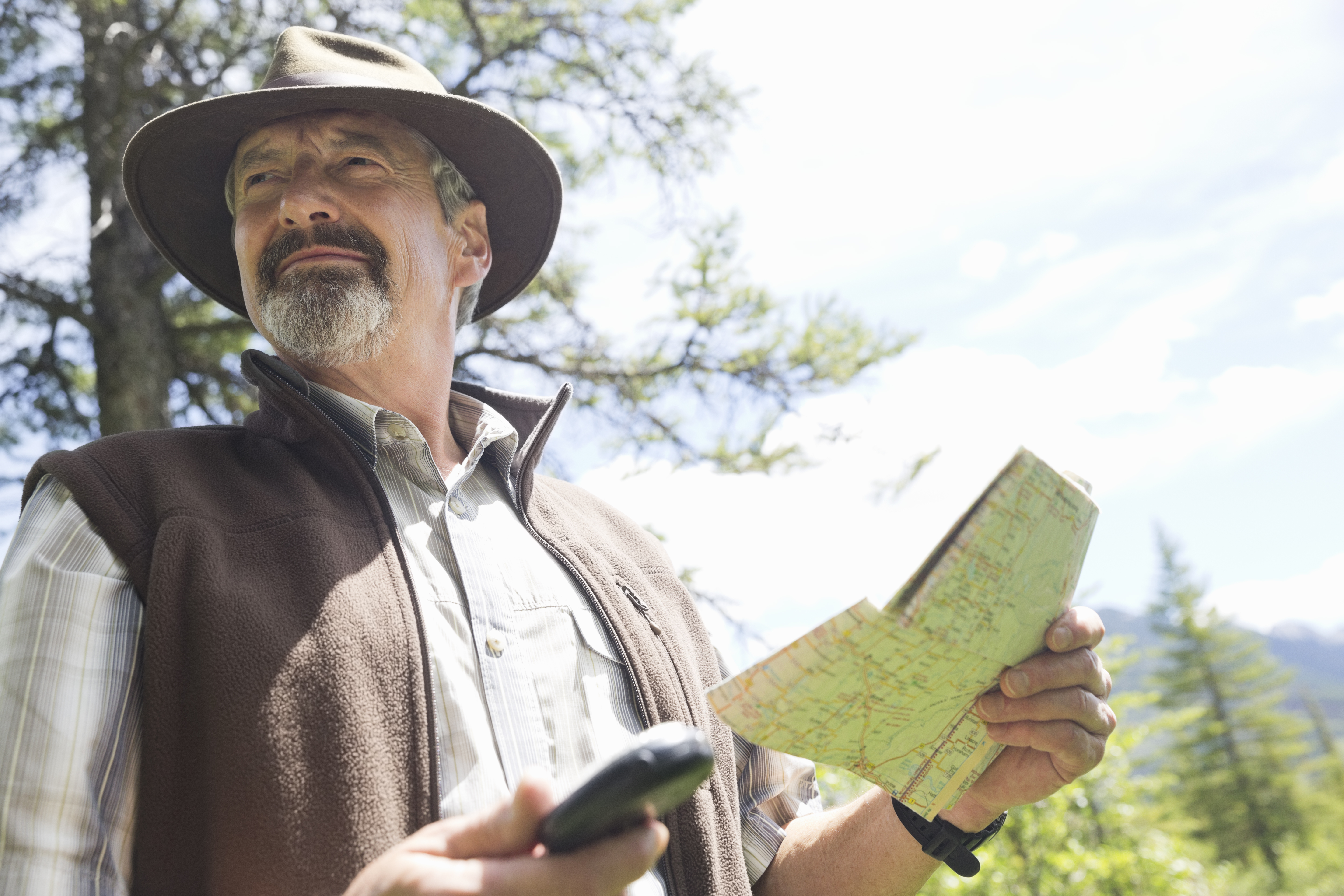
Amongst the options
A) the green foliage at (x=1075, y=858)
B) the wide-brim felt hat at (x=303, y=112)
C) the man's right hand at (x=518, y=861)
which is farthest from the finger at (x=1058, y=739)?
the green foliage at (x=1075, y=858)

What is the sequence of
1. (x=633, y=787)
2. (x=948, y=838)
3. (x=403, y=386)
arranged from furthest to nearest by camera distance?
(x=403, y=386), (x=948, y=838), (x=633, y=787)

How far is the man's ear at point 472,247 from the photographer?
2.41 m

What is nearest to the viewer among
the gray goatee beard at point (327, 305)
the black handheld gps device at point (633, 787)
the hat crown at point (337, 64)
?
the black handheld gps device at point (633, 787)

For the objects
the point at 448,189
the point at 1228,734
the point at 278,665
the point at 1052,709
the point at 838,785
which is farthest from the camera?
the point at 1228,734

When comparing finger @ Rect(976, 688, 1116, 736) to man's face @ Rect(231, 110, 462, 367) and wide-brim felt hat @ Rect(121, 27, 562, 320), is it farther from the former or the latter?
wide-brim felt hat @ Rect(121, 27, 562, 320)

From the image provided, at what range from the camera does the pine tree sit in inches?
1423

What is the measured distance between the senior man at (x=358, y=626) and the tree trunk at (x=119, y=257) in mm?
3369

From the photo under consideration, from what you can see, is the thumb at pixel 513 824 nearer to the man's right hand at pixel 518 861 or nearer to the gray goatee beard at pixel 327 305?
the man's right hand at pixel 518 861

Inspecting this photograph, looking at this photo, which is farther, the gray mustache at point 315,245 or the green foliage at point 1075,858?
the green foliage at point 1075,858

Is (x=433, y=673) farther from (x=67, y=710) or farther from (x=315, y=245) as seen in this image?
(x=315, y=245)

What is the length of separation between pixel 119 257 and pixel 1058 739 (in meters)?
6.22

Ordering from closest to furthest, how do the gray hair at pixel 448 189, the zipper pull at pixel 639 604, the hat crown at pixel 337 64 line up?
1. the zipper pull at pixel 639 604
2. the hat crown at pixel 337 64
3. the gray hair at pixel 448 189

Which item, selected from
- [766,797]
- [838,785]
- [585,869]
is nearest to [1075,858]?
[838,785]

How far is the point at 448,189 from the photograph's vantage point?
238 cm
